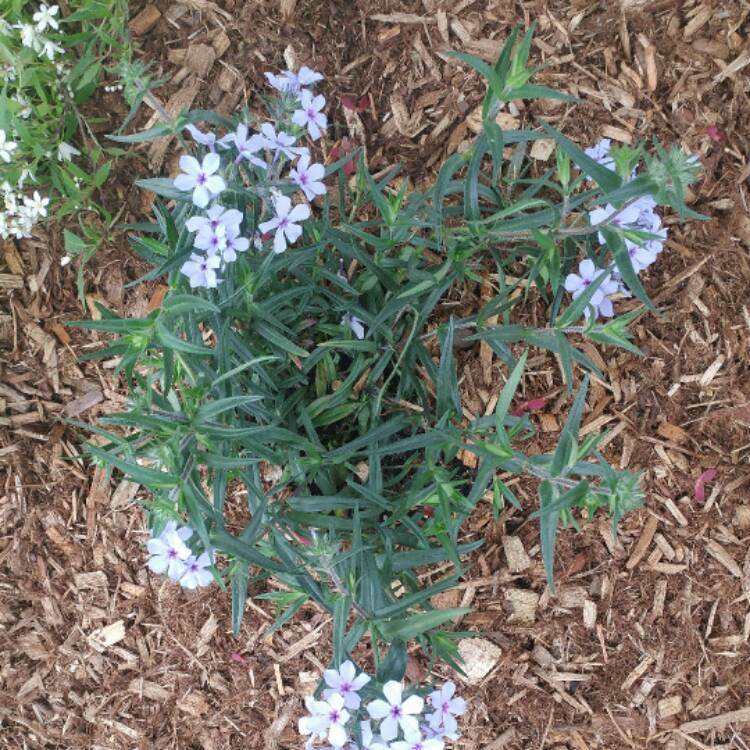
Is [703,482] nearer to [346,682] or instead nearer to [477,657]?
[477,657]

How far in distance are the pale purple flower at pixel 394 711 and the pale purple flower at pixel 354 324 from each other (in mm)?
1260

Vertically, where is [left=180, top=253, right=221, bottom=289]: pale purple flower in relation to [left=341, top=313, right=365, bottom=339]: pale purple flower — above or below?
above

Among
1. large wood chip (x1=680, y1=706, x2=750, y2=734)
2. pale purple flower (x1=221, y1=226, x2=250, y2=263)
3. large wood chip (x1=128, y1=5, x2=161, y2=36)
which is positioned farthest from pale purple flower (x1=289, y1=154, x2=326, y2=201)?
large wood chip (x1=680, y1=706, x2=750, y2=734)

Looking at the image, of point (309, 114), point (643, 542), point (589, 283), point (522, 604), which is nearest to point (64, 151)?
point (309, 114)

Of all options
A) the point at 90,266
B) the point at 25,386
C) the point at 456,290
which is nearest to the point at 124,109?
the point at 90,266

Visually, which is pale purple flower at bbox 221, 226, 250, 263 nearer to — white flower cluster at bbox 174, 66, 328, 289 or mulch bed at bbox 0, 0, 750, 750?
white flower cluster at bbox 174, 66, 328, 289

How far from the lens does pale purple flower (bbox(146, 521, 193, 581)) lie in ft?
7.04

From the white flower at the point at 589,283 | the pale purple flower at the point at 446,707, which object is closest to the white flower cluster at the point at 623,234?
the white flower at the point at 589,283

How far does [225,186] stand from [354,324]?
91 cm

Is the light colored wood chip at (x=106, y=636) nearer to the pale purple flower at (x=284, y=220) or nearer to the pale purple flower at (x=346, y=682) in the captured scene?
the pale purple flower at (x=346, y=682)

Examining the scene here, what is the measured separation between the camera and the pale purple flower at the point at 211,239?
215 cm

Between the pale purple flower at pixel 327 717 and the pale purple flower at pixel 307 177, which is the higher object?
the pale purple flower at pixel 307 177

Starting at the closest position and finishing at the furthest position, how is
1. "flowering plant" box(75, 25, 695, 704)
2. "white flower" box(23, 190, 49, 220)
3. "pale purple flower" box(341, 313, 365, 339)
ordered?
"flowering plant" box(75, 25, 695, 704) < "pale purple flower" box(341, 313, 365, 339) < "white flower" box(23, 190, 49, 220)

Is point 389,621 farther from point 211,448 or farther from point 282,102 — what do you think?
point 282,102
